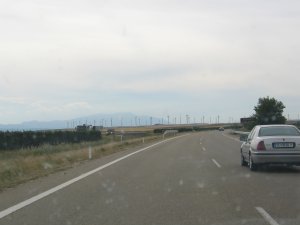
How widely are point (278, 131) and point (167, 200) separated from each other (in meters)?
7.53

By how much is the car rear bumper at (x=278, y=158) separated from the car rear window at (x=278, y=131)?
846mm

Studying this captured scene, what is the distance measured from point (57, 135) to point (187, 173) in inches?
1745

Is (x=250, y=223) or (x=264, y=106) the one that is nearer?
(x=250, y=223)

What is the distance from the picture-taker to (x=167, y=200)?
1066cm

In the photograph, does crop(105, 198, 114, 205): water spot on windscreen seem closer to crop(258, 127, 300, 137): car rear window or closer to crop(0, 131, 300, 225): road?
crop(0, 131, 300, 225): road

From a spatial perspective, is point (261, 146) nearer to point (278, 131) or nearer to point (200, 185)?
point (278, 131)

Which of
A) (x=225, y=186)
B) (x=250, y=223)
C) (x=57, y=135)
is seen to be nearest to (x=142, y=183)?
(x=225, y=186)

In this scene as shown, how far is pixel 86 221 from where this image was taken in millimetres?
8492

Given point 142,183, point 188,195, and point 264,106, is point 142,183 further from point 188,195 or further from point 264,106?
point 264,106

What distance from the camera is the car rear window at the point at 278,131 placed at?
1694 centimetres

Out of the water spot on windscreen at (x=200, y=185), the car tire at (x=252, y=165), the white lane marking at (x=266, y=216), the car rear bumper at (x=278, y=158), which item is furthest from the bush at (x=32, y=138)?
the white lane marking at (x=266, y=216)

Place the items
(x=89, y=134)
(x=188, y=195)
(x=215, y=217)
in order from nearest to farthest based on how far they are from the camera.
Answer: (x=215, y=217)
(x=188, y=195)
(x=89, y=134)

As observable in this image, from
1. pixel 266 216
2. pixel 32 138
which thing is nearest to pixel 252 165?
pixel 266 216

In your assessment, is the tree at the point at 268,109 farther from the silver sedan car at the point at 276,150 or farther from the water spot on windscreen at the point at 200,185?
the water spot on windscreen at the point at 200,185
